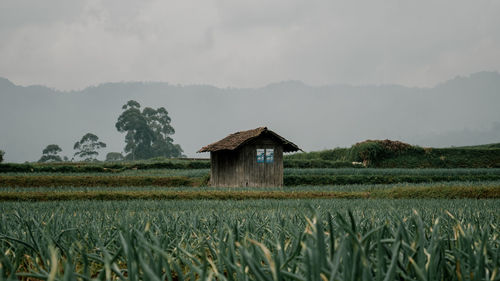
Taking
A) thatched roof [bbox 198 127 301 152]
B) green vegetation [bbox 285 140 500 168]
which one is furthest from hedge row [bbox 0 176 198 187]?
green vegetation [bbox 285 140 500 168]

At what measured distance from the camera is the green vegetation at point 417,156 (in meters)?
42.7

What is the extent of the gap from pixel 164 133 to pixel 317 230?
9490 cm

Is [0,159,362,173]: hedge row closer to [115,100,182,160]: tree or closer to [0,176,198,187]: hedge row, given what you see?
[0,176,198,187]: hedge row

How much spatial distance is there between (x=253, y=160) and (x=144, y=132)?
6521 cm

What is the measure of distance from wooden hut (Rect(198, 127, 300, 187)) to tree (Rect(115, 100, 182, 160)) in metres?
62.9

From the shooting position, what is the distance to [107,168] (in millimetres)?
40500

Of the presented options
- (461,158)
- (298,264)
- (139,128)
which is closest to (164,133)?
(139,128)

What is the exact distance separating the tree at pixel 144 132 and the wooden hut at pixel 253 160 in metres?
62.9

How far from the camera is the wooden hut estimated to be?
1013 inches

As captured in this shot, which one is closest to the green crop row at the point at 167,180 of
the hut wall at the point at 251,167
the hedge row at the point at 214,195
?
the hut wall at the point at 251,167

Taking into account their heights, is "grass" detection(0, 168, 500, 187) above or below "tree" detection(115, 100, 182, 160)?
below

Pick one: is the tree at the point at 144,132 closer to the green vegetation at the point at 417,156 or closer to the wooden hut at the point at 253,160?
the green vegetation at the point at 417,156

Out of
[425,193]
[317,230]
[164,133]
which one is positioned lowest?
[425,193]

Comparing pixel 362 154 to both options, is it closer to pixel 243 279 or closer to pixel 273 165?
pixel 273 165
